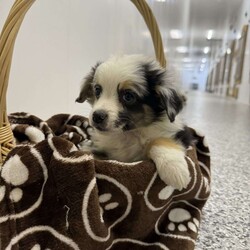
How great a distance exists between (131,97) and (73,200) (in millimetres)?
362

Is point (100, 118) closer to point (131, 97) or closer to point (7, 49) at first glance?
point (131, 97)

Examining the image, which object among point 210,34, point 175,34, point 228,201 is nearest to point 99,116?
point 228,201

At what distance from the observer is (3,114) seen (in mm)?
738

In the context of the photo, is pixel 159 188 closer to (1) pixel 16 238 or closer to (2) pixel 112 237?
(2) pixel 112 237

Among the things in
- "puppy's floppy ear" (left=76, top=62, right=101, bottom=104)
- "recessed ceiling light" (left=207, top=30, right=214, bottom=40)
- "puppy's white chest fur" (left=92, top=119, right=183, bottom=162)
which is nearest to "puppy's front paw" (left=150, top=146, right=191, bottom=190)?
"puppy's white chest fur" (left=92, top=119, right=183, bottom=162)

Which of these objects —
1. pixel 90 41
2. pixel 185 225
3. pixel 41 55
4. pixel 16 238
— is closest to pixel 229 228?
pixel 185 225

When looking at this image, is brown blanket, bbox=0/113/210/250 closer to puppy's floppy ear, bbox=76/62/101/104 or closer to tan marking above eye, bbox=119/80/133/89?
tan marking above eye, bbox=119/80/133/89

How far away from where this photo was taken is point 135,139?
0.91m

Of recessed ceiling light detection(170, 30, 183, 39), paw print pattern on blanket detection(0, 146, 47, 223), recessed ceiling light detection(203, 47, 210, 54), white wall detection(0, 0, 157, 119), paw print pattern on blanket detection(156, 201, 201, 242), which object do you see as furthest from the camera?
recessed ceiling light detection(203, 47, 210, 54)

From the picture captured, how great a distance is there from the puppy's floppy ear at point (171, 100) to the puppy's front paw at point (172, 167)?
0.12 meters

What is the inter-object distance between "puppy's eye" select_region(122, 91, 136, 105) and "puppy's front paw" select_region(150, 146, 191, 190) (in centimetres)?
17

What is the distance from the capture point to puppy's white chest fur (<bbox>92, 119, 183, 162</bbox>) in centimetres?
89

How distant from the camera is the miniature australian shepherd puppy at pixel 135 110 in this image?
2.79 ft

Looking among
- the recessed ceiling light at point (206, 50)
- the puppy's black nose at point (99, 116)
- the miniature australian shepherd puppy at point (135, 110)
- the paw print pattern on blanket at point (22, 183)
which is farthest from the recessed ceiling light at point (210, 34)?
the paw print pattern on blanket at point (22, 183)
